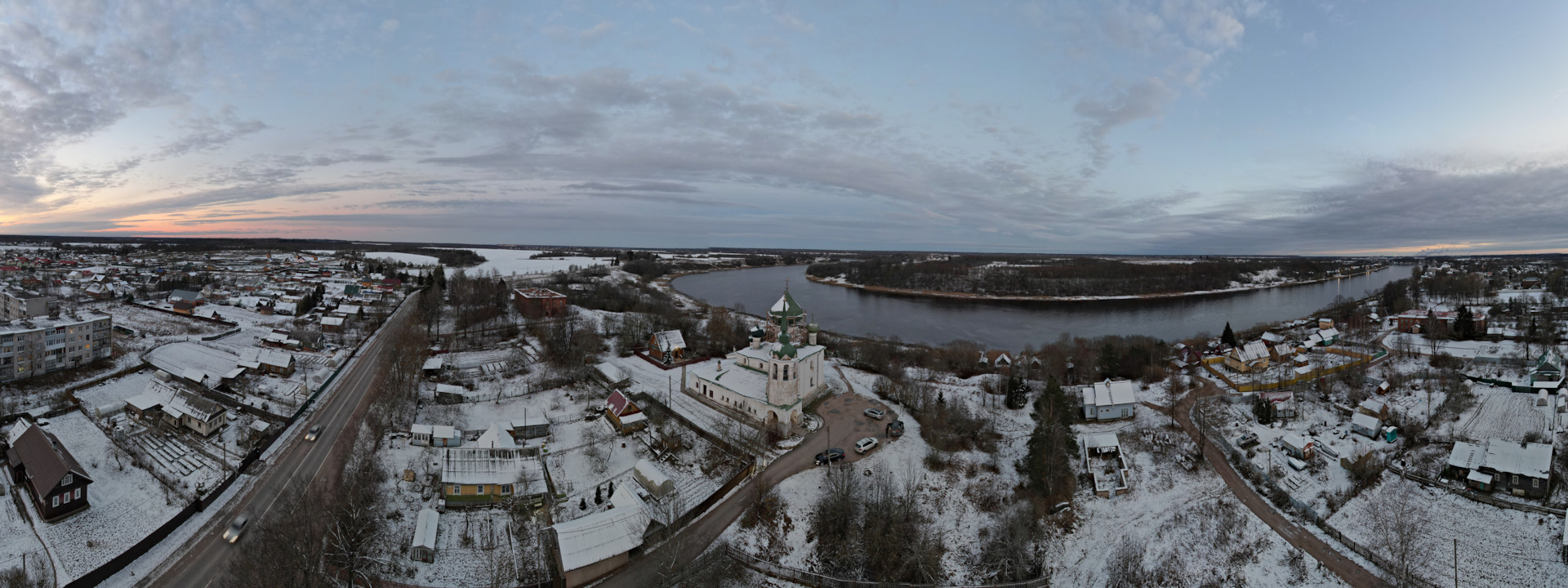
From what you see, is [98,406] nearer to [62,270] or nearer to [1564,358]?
[1564,358]

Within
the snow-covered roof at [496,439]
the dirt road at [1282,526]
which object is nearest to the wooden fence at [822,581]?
the dirt road at [1282,526]

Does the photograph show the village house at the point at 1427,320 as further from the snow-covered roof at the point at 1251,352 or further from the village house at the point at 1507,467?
the village house at the point at 1507,467

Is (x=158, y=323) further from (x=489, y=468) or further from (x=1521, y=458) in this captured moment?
(x=1521, y=458)

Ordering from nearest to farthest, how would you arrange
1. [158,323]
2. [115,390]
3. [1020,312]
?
[115,390]
[158,323]
[1020,312]

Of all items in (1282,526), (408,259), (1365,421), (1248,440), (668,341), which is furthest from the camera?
(408,259)

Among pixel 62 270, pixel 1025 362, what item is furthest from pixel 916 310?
pixel 62 270

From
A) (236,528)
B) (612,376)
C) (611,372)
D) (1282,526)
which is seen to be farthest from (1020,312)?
(236,528)
